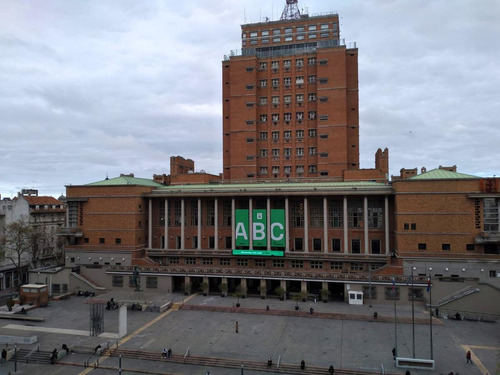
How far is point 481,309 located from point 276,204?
37.2m

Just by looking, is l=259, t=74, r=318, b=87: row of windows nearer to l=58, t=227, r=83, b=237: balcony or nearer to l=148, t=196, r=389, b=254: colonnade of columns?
l=148, t=196, r=389, b=254: colonnade of columns

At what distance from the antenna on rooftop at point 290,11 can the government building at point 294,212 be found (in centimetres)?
37

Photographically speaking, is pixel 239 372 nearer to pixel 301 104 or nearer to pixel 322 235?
pixel 322 235

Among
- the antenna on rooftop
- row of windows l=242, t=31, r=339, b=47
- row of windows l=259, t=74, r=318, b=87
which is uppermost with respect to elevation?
the antenna on rooftop

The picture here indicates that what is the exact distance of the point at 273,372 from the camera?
39000mm

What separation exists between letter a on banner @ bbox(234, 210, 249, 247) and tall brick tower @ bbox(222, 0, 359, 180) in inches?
812

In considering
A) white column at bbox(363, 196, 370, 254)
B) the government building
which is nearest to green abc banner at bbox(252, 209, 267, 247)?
the government building

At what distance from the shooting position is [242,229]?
73375 millimetres

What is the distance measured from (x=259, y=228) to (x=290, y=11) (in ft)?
219

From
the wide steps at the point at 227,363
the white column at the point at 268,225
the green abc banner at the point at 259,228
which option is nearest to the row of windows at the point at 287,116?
the white column at the point at 268,225

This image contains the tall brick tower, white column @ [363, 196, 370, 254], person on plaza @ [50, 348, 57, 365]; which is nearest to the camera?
person on plaza @ [50, 348, 57, 365]

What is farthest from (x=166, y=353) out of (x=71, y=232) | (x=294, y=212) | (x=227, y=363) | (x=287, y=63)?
(x=287, y=63)

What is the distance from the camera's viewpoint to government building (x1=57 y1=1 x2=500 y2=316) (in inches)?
2394

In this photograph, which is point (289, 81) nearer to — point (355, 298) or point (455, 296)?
point (355, 298)
